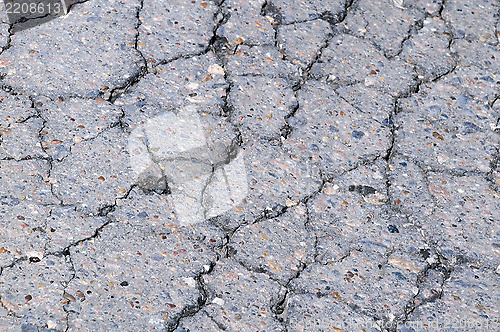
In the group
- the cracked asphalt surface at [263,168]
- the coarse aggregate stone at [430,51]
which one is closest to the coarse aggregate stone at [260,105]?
the cracked asphalt surface at [263,168]

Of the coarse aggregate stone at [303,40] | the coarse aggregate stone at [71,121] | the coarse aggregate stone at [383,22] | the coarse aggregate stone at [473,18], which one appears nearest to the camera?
the coarse aggregate stone at [71,121]

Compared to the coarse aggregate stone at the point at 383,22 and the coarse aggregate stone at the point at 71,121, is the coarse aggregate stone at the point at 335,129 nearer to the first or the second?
the coarse aggregate stone at the point at 383,22

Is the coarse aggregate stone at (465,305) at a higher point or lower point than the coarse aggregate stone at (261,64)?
lower

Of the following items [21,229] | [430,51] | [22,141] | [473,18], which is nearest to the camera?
[21,229]

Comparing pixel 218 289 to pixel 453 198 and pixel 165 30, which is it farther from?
pixel 165 30

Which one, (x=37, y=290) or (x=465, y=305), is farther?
(x=465, y=305)

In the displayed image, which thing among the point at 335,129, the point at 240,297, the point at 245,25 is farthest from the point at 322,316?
the point at 245,25

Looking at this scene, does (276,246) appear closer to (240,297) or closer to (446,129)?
(240,297)

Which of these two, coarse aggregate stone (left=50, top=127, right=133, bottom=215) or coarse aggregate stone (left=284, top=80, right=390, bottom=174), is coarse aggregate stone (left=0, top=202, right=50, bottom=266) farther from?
coarse aggregate stone (left=284, top=80, right=390, bottom=174)

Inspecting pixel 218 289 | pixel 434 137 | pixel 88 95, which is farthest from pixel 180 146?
pixel 434 137

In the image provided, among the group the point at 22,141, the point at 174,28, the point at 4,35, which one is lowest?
the point at 22,141
